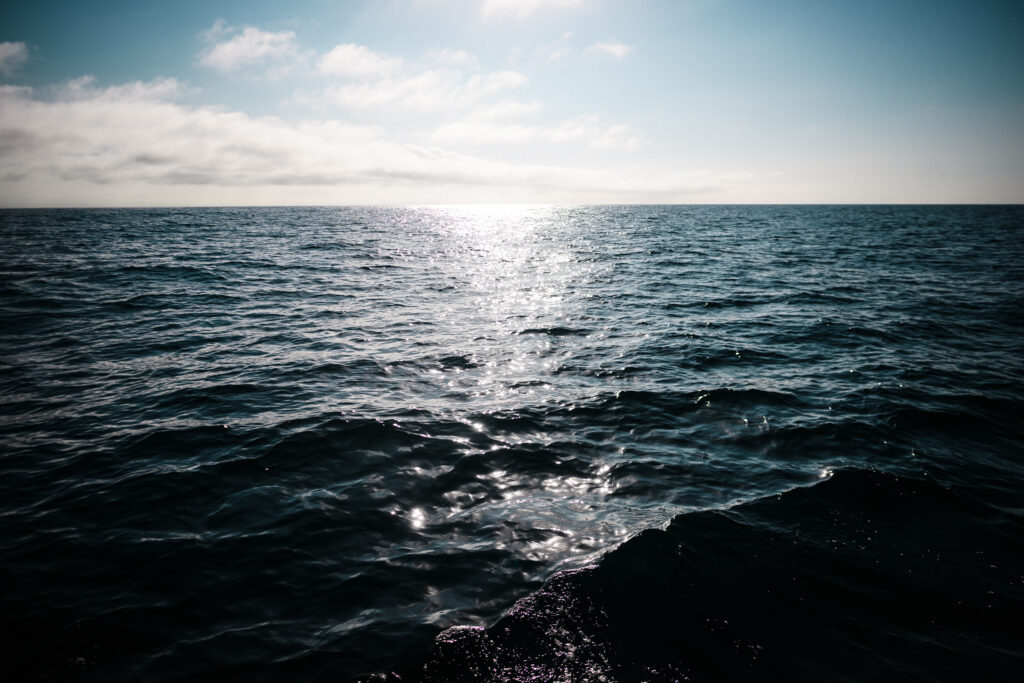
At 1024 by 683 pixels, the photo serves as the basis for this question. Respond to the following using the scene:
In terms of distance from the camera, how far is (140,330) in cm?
1498

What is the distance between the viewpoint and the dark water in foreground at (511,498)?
4.42 metres

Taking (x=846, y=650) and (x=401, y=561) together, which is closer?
(x=846, y=650)

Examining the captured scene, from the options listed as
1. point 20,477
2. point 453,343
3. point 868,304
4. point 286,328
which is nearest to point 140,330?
point 286,328

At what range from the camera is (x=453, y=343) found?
1444 cm

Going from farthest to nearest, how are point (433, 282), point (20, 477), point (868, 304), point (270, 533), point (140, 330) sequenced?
point (433, 282)
point (868, 304)
point (140, 330)
point (20, 477)
point (270, 533)

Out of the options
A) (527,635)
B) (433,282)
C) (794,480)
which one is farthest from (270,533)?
(433,282)

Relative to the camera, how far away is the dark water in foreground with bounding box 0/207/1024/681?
4422mm

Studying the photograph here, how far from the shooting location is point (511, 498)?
6.86 meters

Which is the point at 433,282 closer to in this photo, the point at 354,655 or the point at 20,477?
the point at 20,477

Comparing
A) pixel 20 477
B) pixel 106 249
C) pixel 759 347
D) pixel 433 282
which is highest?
pixel 106 249

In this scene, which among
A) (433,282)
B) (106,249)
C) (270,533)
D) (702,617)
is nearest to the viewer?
(702,617)

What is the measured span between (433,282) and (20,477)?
1954 cm

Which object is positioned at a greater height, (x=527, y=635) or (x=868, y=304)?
(x=868, y=304)

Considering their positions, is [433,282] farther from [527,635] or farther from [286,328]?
[527,635]
